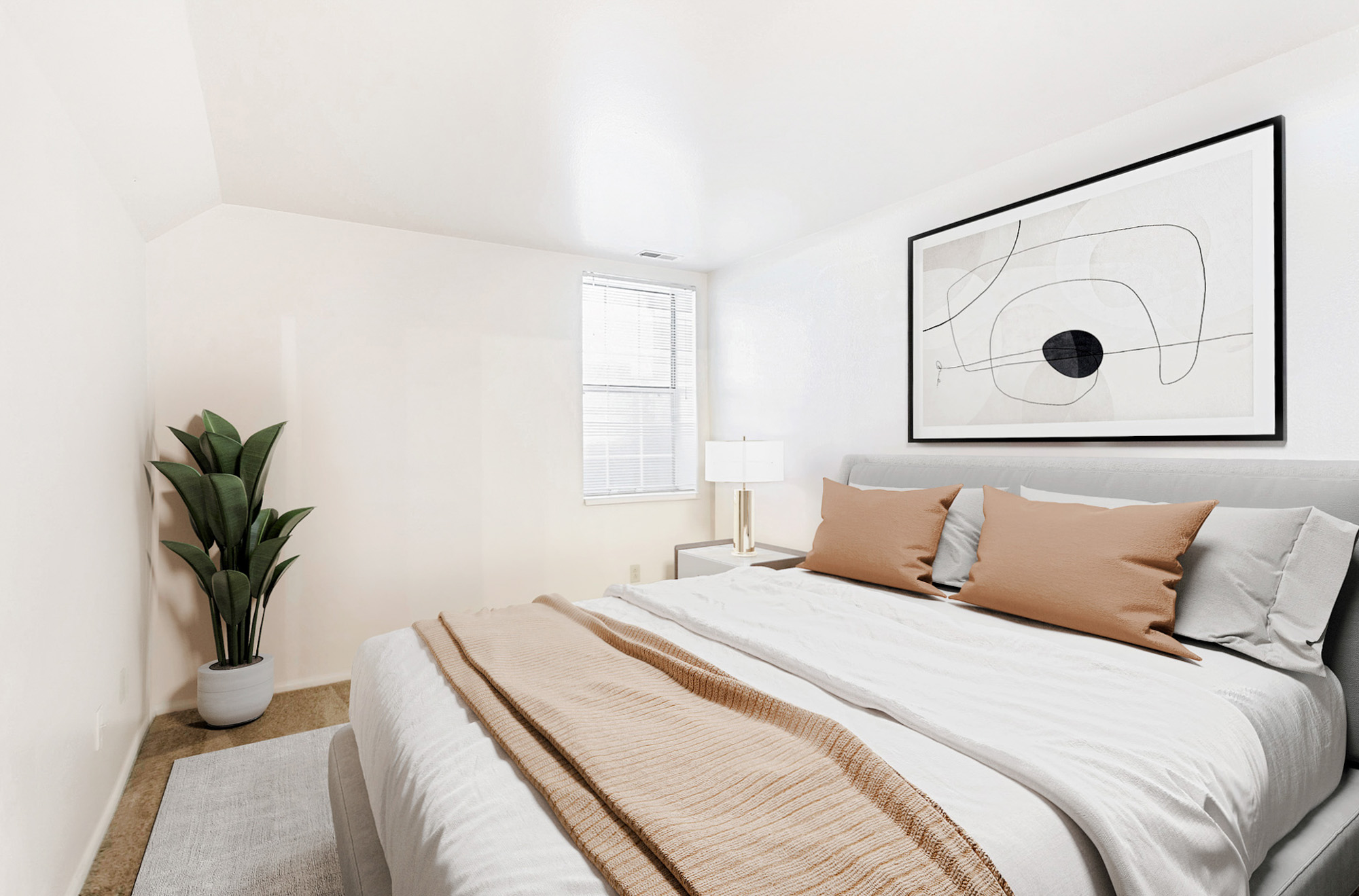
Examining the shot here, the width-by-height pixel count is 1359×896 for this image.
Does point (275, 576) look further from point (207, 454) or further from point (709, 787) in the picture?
point (709, 787)

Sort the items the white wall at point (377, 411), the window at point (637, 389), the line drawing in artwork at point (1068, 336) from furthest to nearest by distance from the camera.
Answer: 1. the window at point (637, 389)
2. the white wall at point (377, 411)
3. the line drawing in artwork at point (1068, 336)

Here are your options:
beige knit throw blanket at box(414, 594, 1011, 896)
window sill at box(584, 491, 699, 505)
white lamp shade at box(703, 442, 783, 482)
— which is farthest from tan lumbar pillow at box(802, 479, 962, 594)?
window sill at box(584, 491, 699, 505)

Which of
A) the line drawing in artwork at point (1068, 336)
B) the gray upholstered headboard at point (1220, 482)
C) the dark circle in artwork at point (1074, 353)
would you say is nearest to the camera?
the gray upholstered headboard at point (1220, 482)

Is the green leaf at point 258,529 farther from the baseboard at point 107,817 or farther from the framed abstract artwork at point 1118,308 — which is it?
the framed abstract artwork at point 1118,308

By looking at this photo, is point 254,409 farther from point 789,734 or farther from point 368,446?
point 789,734

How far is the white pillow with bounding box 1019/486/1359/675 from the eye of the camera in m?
1.73

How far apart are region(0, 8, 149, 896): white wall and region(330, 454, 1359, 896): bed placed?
25.5 inches

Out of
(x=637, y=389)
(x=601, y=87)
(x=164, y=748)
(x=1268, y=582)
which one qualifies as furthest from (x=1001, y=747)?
(x=637, y=389)

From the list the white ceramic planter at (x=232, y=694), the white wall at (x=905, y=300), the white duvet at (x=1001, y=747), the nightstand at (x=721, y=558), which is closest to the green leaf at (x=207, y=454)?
the white ceramic planter at (x=232, y=694)

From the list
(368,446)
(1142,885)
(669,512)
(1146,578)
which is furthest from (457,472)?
(1142,885)

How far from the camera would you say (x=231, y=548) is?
2.91 metres

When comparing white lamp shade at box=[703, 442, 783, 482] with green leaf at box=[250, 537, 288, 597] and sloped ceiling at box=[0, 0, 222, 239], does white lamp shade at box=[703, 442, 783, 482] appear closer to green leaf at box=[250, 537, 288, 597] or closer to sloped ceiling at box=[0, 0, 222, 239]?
green leaf at box=[250, 537, 288, 597]

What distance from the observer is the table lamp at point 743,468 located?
12.4ft

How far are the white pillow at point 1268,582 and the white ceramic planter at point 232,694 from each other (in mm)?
3463
